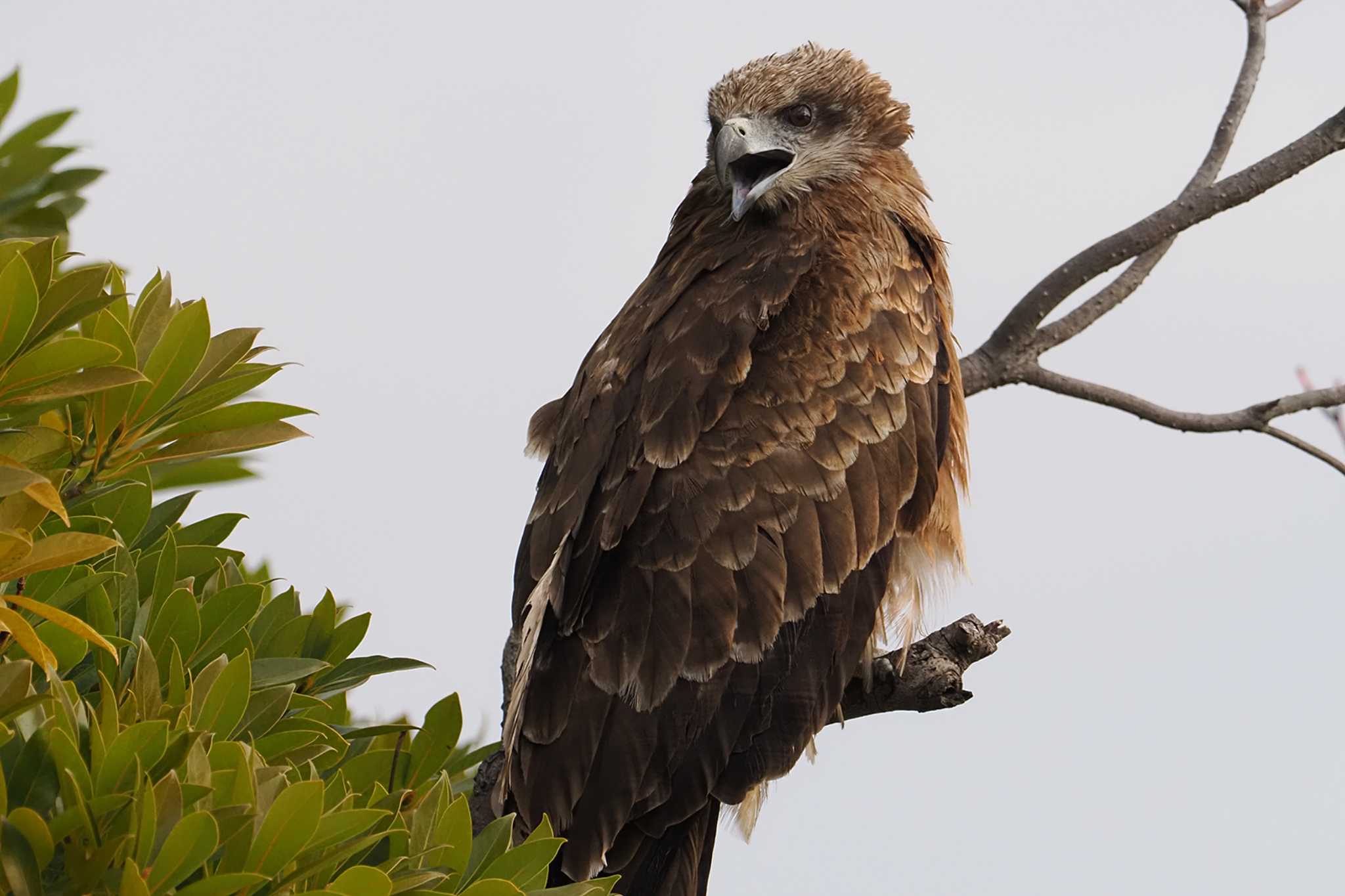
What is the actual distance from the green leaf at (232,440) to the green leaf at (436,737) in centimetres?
90

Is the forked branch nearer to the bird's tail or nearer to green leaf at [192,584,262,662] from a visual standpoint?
the bird's tail

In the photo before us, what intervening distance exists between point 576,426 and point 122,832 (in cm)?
232

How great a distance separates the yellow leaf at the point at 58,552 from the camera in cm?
202

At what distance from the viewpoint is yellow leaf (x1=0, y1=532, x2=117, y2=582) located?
2.02 m

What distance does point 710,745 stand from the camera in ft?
12.0

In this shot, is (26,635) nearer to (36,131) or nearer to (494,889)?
(494,889)

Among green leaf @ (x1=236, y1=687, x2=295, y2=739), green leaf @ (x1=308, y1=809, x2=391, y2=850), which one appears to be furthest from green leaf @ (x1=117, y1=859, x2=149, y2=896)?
green leaf @ (x1=236, y1=687, x2=295, y2=739)

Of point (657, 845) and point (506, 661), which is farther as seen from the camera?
point (506, 661)

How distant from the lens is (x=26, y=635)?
6.42ft

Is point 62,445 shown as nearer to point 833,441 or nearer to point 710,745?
point 710,745

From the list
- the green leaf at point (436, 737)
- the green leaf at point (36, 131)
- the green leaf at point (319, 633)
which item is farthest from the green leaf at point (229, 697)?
the green leaf at point (36, 131)

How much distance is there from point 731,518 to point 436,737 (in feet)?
3.41

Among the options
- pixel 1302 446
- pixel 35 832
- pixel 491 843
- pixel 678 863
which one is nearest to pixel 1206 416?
pixel 1302 446

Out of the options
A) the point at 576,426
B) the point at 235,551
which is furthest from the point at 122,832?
the point at 576,426
